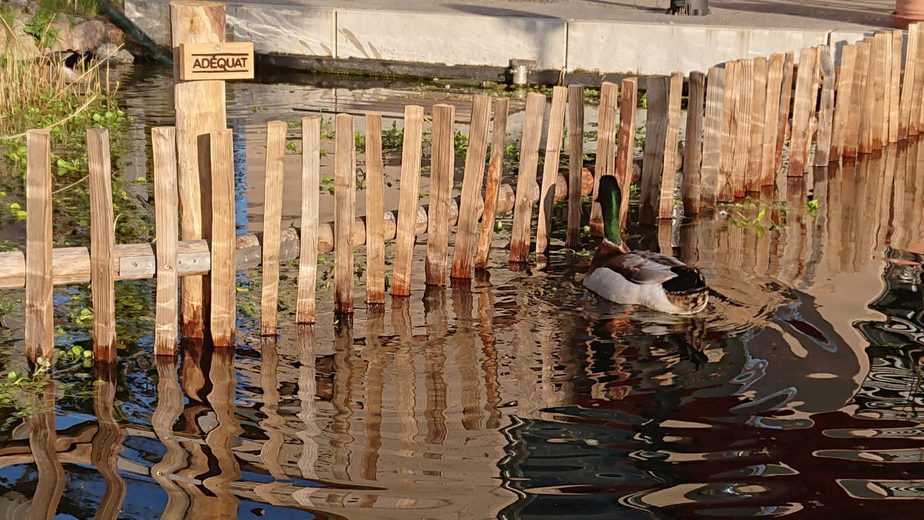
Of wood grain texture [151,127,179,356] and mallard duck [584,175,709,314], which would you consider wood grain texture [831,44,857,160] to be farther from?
wood grain texture [151,127,179,356]

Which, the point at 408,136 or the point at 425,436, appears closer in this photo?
the point at 425,436

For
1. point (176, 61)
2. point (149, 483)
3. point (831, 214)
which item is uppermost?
point (176, 61)

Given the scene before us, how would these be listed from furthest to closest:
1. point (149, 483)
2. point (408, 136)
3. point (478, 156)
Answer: point (478, 156), point (408, 136), point (149, 483)

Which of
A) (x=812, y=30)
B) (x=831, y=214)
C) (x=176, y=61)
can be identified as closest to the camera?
(x=176, y=61)

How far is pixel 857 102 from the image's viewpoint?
12930mm

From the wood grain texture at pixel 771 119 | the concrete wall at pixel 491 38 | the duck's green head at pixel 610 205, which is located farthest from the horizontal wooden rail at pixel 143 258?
the concrete wall at pixel 491 38

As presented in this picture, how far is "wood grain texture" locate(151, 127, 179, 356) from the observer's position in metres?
7.09

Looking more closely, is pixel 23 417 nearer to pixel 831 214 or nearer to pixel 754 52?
pixel 831 214

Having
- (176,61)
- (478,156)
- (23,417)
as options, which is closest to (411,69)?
(478,156)

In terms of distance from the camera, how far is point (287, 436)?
6.46 meters

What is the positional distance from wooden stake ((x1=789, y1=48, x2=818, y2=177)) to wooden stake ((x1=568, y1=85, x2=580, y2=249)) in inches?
103

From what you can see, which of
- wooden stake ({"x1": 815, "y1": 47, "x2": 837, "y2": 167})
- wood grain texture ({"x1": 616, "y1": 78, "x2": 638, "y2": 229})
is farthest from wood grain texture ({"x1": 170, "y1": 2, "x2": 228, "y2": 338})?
wooden stake ({"x1": 815, "y1": 47, "x2": 837, "y2": 167})

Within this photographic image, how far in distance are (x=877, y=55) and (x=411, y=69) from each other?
271 inches

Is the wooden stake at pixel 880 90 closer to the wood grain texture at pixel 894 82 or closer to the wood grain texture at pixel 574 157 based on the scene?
the wood grain texture at pixel 894 82
